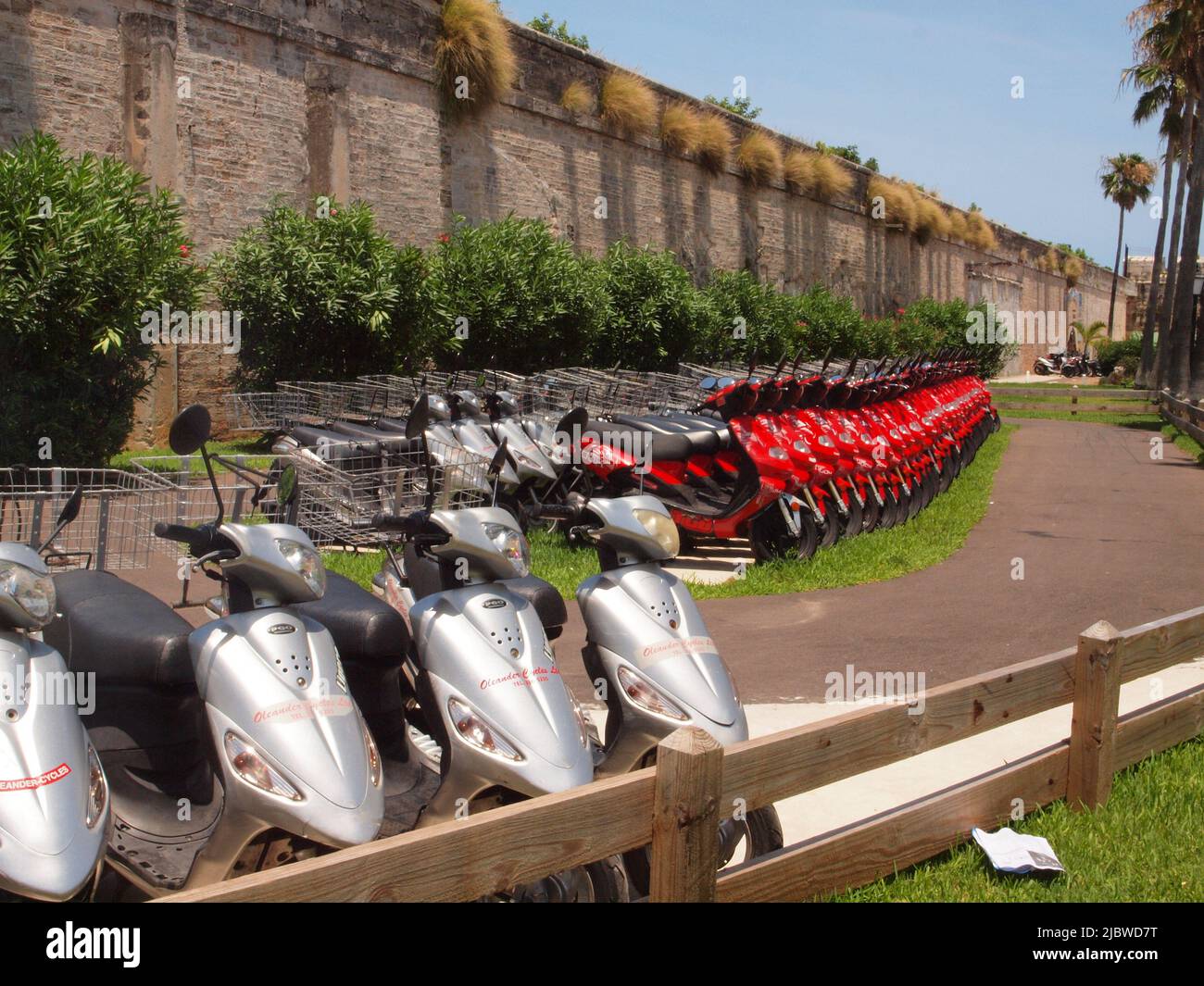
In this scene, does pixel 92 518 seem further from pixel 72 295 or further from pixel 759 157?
pixel 759 157

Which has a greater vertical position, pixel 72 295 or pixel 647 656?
pixel 72 295

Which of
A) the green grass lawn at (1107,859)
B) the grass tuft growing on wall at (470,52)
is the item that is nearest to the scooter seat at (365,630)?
the green grass lawn at (1107,859)

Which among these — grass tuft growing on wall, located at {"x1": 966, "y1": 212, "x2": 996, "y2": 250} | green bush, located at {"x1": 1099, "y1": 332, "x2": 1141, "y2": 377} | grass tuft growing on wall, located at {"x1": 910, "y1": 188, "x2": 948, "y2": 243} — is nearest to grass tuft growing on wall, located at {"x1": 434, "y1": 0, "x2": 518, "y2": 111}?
grass tuft growing on wall, located at {"x1": 910, "y1": 188, "x2": 948, "y2": 243}

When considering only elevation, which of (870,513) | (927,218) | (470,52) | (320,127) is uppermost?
(470,52)

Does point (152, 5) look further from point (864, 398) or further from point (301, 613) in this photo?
point (301, 613)

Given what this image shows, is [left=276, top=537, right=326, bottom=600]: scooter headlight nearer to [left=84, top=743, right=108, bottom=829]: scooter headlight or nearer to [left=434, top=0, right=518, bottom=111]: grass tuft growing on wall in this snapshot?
[left=84, top=743, right=108, bottom=829]: scooter headlight

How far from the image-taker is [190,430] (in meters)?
3.35

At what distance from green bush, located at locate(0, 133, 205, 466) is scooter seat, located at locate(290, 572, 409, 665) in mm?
6844

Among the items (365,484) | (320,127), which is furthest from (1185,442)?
(365,484)

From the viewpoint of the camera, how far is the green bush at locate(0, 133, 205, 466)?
384 inches

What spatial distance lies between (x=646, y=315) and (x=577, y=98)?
608cm
